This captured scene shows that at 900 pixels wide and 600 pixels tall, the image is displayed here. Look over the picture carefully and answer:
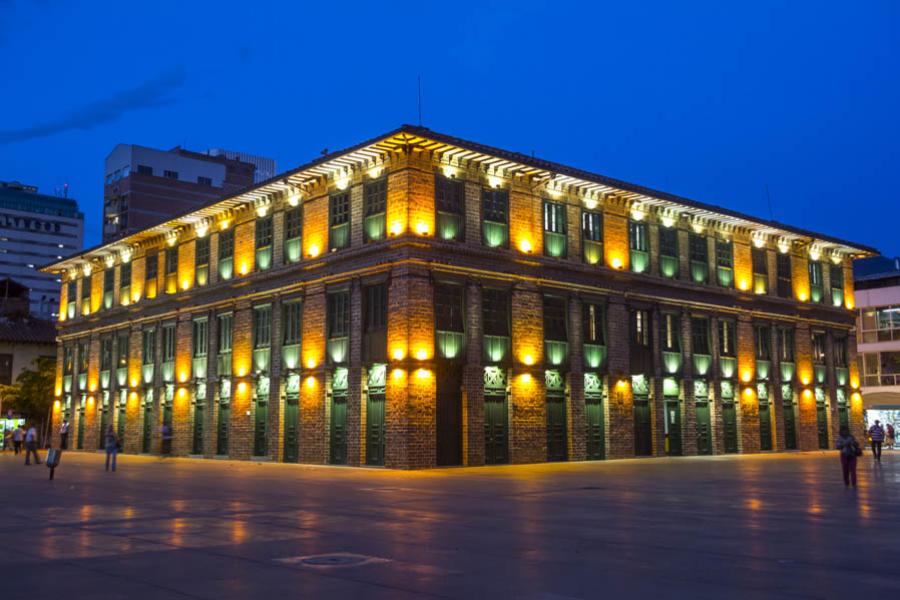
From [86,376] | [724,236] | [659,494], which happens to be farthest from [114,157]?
[659,494]

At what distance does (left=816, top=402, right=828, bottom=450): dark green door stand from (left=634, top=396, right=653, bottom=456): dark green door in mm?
12826

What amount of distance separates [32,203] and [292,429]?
138 m

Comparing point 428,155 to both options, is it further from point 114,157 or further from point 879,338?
point 114,157

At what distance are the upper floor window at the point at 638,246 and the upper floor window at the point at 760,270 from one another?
778cm

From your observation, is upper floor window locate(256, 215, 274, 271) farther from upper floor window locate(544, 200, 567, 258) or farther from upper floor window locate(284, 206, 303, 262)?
upper floor window locate(544, 200, 567, 258)

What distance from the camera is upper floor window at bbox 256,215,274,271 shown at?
38.8 meters

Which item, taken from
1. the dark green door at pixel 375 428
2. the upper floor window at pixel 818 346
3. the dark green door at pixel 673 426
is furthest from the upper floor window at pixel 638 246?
the dark green door at pixel 375 428

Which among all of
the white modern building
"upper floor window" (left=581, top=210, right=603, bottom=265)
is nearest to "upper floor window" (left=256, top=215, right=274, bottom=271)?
"upper floor window" (left=581, top=210, right=603, bottom=265)

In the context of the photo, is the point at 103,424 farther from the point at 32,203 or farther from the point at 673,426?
the point at 32,203

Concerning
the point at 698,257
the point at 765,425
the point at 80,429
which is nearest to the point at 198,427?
the point at 80,429

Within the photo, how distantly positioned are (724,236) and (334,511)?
105 ft

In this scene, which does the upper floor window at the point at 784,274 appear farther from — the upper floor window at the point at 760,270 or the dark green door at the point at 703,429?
the dark green door at the point at 703,429

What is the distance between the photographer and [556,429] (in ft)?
118

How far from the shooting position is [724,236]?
4425 centimetres
